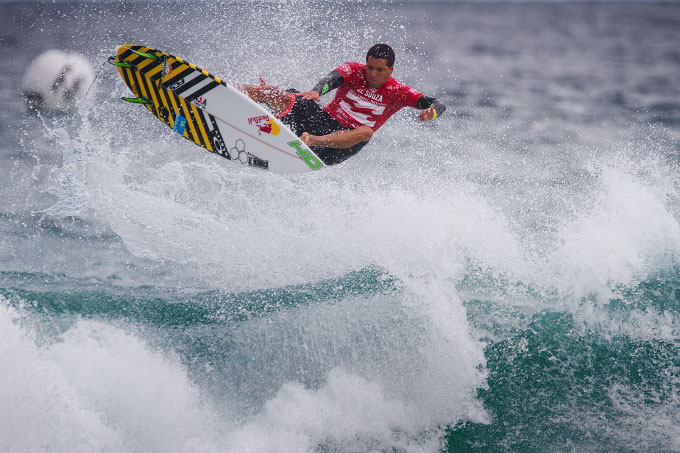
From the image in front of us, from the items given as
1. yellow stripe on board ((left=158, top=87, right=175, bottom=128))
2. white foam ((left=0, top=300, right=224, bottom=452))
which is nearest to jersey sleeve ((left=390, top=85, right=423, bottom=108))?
yellow stripe on board ((left=158, top=87, right=175, bottom=128))

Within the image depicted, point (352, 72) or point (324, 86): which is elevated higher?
point (352, 72)

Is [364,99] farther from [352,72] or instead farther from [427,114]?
[427,114]

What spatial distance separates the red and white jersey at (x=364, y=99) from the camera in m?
5.70

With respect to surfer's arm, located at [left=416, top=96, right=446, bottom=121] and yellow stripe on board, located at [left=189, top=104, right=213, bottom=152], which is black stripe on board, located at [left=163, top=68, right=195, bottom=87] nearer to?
yellow stripe on board, located at [left=189, top=104, right=213, bottom=152]

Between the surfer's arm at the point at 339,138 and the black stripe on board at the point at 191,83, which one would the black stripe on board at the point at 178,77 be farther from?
the surfer's arm at the point at 339,138

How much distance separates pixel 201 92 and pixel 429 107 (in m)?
2.18

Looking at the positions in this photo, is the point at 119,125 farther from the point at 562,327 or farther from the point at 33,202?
the point at 562,327

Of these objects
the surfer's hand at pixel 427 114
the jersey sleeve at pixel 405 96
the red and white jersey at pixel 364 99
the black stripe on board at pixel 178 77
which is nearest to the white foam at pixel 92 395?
the black stripe on board at pixel 178 77

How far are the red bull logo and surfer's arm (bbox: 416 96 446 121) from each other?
136 centimetres

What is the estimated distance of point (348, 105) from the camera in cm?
590

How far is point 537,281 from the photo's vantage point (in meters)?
6.11

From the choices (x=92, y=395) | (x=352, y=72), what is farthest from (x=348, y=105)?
(x=92, y=395)

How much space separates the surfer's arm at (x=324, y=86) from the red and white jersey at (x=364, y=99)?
0.11 metres

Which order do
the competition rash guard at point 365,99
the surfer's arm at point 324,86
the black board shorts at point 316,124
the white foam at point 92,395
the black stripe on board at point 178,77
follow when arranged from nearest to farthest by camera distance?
1. the white foam at point 92,395
2. the surfer's arm at point 324,86
3. the black stripe on board at point 178,77
4. the competition rash guard at point 365,99
5. the black board shorts at point 316,124
